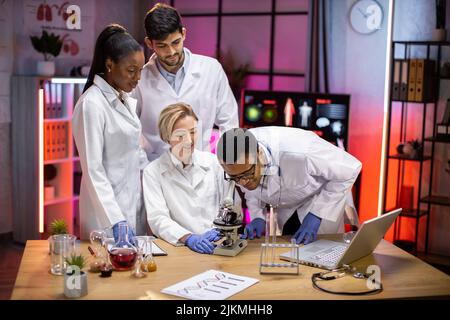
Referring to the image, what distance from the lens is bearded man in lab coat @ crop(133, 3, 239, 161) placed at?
3172 mm

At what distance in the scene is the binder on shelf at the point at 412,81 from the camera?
198 inches

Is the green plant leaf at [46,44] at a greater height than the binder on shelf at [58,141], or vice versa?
the green plant leaf at [46,44]

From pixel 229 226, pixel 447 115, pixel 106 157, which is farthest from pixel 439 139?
pixel 106 157

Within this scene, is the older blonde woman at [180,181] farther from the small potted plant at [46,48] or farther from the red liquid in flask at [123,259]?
the small potted plant at [46,48]

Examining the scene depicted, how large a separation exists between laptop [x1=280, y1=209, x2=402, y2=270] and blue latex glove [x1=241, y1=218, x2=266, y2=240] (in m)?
0.28

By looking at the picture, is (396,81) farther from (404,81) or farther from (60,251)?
(60,251)

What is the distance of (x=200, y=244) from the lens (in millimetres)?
2621

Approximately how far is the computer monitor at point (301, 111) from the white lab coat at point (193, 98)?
203cm

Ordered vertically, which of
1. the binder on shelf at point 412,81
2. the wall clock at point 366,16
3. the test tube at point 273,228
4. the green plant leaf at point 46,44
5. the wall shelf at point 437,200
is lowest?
the wall shelf at point 437,200

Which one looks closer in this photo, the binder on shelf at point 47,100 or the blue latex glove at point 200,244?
the blue latex glove at point 200,244

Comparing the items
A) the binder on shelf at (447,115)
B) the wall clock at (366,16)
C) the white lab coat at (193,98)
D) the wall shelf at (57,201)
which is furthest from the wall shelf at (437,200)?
the wall shelf at (57,201)

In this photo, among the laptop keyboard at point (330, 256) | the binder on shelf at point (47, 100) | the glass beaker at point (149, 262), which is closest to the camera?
the glass beaker at point (149, 262)

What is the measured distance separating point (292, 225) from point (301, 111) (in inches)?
101

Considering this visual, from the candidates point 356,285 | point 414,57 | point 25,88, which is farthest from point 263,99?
point 356,285
